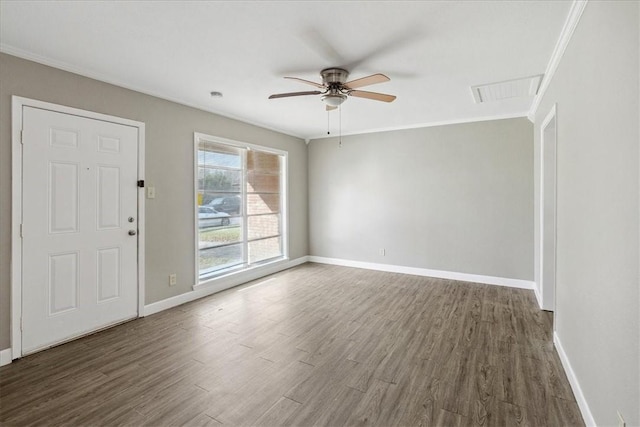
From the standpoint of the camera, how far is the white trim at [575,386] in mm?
1793

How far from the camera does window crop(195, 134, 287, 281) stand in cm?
438

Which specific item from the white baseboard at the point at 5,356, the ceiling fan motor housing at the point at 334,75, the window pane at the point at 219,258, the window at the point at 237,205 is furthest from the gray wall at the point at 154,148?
the ceiling fan motor housing at the point at 334,75

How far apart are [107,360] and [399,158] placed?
15.9 feet

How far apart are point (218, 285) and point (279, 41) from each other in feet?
11.2

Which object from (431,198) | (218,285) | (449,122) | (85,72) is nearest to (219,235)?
(218,285)

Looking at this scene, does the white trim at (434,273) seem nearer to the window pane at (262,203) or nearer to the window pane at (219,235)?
the window pane at (262,203)

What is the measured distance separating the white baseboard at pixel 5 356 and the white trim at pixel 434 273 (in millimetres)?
4650

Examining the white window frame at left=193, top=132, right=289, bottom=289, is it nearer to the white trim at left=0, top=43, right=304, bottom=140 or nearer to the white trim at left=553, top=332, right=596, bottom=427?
the white trim at left=0, top=43, right=304, bottom=140

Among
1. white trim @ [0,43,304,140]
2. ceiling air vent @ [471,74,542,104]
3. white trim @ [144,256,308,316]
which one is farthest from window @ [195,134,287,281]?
ceiling air vent @ [471,74,542,104]

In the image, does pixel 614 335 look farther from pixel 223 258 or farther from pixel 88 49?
pixel 223 258

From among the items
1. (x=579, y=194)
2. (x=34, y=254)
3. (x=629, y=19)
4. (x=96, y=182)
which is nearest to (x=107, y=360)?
(x=34, y=254)

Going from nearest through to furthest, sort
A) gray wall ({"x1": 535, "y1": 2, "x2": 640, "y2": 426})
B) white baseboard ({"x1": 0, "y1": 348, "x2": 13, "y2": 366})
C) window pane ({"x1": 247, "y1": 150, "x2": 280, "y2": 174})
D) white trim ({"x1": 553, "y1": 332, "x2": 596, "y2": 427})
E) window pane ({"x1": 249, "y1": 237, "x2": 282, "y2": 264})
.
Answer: gray wall ({"x1": 535, "y1": 2, "x2": 640, "y2": 426}) < white trim ({"x1": 553, "y1": 332, "x2": 596, "y2": 427}) < white baseboard ({"x1": 0, "y1": 348, "x2": 13, "y2": 366}) < window pane ({"x1": 247, "y1": 150, "x2": 280, "y2": 174}) < window pane ({"x1": 249, "y1": 237, "x2": 282, "y2": 264})

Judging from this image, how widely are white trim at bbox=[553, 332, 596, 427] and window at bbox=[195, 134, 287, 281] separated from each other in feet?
13.3

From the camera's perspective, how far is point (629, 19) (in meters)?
1.31
